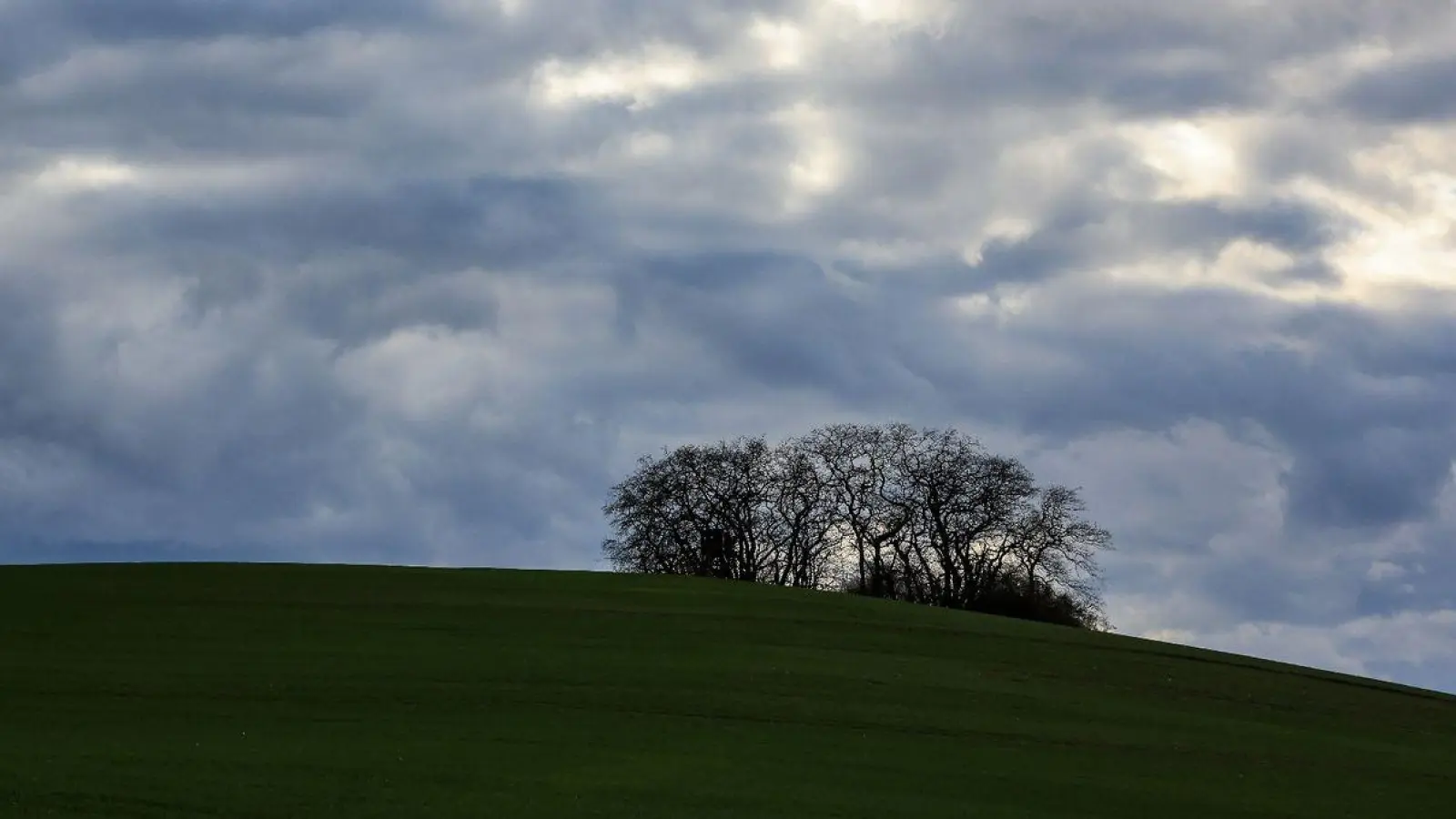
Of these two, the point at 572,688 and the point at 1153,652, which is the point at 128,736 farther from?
the point at 1153,652

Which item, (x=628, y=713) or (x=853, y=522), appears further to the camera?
(x=853, y=522)

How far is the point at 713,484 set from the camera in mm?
77438

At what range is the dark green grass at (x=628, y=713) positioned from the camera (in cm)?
2045

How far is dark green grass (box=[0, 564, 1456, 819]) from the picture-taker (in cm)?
2045

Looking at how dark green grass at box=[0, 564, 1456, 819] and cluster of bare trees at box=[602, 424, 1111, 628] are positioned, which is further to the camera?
cluster of bare trees at box=[602, 424, 1111, 628]

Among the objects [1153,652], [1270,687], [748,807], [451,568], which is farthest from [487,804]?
[451,568]

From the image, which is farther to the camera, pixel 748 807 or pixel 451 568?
pixel 451 568

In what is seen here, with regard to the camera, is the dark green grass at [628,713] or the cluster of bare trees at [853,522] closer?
the dark green grass at [628,713]

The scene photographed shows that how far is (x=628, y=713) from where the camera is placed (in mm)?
26672

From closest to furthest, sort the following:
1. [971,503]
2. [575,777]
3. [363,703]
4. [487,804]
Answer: [487,804]
[575,777]
[363,703]
[971,503]

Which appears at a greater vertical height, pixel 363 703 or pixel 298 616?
pixel 298 616

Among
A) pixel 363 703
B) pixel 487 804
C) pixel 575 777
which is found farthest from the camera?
pixel 363 703

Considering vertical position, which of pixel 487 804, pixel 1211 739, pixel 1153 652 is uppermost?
pixel 1153 652

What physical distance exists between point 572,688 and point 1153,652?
20.3 metres
